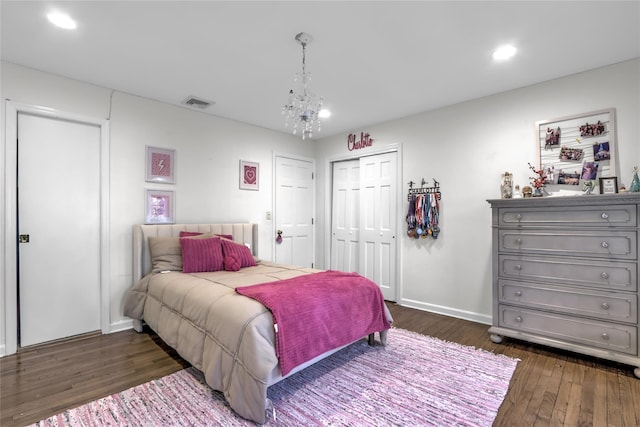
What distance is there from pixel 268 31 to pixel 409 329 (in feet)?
10.0

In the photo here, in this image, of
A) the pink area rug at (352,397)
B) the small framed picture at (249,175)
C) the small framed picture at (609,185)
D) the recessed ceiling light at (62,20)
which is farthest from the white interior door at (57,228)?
the small framed picture at (609,185)

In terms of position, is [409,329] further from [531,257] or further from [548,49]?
[548,49]

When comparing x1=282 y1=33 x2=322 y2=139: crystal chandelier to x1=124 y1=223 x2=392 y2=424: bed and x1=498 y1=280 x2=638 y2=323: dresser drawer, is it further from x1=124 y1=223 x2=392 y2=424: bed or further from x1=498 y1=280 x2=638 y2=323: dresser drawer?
x1=498 y1=280 x2=638 y2=323: dresser drawer

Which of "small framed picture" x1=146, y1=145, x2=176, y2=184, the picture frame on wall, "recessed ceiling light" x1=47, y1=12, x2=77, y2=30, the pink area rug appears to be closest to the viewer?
the pink area rug

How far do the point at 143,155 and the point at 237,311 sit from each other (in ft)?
7.90

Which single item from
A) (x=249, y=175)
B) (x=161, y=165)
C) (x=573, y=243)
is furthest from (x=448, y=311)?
(x=161, y=165)

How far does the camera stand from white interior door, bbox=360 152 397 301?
4215mm

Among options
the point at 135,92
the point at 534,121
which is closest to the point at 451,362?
the point at 534,121

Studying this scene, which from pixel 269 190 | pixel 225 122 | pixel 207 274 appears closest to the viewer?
pixel 207 274

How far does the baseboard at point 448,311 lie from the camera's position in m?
3.37

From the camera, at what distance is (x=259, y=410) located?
169 centimetres

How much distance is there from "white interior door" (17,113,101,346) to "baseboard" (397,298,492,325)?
358 centimetres

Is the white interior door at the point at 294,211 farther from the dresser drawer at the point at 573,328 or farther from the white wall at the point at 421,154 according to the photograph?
the dresser drawer at the point at 573,328

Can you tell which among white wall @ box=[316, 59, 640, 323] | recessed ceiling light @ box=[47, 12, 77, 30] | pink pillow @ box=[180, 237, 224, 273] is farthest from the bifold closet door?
recessed ceiling light @ box=[47, 12, 77, 30]
